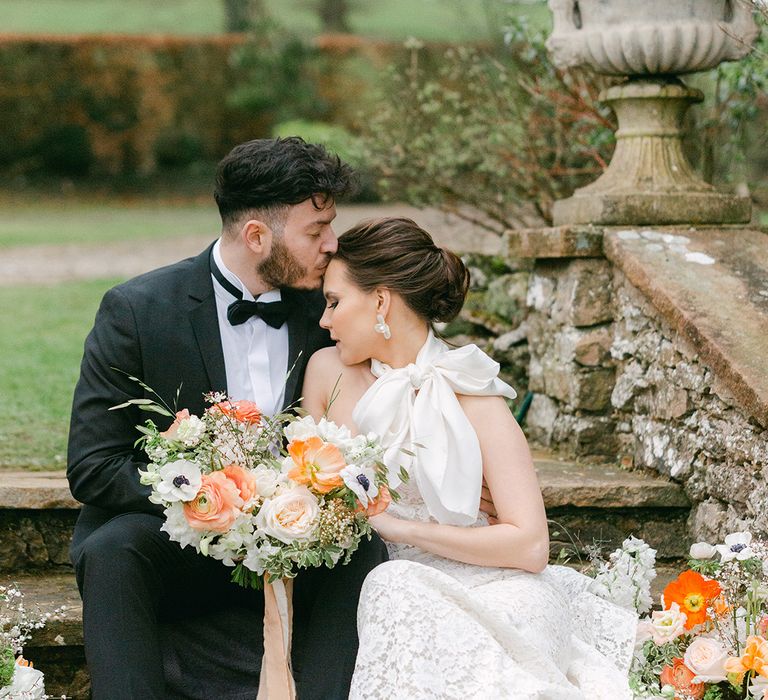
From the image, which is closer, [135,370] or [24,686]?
[24,686]

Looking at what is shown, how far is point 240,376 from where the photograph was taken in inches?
126

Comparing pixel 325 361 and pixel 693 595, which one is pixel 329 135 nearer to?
pixel 325 361

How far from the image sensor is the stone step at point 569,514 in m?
3.44

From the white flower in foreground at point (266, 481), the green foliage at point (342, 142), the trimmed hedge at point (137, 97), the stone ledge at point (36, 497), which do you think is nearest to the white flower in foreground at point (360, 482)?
the white flower in foreground at point (266, 481)

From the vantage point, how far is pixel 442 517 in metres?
2.86

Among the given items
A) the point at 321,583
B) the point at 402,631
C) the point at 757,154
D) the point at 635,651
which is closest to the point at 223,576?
the point at 321,583

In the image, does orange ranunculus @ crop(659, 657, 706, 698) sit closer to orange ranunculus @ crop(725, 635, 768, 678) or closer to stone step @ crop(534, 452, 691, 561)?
orange ranunculus @ crop(725, 635, 768, 678)

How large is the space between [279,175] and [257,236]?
182 millimetres

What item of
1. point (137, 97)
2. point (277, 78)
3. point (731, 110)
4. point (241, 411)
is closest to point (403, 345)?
point (241, 411)

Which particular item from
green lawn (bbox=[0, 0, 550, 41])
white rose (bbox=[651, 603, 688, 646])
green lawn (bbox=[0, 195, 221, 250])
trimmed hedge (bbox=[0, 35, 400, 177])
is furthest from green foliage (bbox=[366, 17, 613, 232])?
green lawn (bbox=[0, 0, 550, 41])

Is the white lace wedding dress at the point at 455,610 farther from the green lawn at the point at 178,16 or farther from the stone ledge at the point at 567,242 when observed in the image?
the green lawn at the point at 178,16

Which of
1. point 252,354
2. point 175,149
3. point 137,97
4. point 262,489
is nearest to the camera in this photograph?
point 262,489

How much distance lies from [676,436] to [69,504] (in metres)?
1.87

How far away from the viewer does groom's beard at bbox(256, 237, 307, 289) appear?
3.16 m
